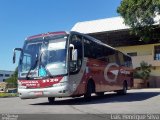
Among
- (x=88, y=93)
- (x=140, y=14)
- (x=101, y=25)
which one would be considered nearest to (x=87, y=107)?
(x=88, y=93)

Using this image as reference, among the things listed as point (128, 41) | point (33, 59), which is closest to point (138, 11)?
point (128, 41)

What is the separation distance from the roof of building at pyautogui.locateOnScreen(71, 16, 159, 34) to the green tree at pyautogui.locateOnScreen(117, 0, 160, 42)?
11.6 meters

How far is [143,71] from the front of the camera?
4578 centimetres

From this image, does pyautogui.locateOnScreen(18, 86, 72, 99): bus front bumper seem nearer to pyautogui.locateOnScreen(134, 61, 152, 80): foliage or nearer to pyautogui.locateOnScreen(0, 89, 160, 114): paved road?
pyautogui.locateOnScreen(0, 89, 160, 114): paved road

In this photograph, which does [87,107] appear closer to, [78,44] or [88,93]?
[88,93]

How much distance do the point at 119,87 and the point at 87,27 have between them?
A: 30.3m

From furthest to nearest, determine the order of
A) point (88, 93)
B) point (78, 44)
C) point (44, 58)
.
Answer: point (88, 93) < point (78, 44) < point (44, 58)

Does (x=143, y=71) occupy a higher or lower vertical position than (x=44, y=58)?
lower

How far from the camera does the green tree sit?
103ft

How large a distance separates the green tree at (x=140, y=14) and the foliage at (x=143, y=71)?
10285 millimetres

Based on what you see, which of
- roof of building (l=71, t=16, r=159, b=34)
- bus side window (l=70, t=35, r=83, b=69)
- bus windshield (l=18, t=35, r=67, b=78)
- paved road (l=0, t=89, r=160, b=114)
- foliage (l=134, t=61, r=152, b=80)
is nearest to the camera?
paved road (l=0, t=89, r=160, b=114)

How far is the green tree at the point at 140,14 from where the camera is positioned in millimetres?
31273

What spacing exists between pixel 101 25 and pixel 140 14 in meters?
18.8

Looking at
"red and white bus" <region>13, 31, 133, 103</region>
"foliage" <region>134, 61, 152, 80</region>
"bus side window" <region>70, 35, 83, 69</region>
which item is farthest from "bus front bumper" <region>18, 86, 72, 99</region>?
"foliage" <region>134, 61, 152, 80</region>
